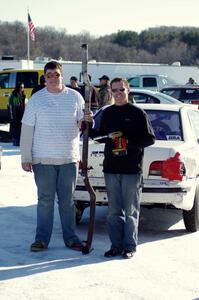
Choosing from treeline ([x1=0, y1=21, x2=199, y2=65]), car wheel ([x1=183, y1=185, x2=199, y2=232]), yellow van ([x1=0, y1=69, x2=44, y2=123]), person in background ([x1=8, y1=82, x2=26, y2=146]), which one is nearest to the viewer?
car wheel ([x1=183, y1=185, x2=199, y2=232])

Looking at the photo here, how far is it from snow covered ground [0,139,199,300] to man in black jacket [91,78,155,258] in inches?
9.9

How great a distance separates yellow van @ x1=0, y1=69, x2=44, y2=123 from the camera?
73.8ft

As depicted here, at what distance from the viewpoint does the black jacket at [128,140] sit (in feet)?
19.8

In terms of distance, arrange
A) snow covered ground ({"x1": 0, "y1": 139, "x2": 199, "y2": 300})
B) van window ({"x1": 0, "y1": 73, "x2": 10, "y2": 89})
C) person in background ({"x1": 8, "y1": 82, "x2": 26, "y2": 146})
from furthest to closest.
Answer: van window ({"x1": 0, "y1": 73, "x2": 10, "y2": 89})
person in background ({"x1": 8, "y1": 82, "x2": 26, "y2": 146})
snow covered ground ({"x1": 0, "y1": 139, "x2": 199, "y2": 300})

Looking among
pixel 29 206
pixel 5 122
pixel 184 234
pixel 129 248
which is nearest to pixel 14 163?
pixel 29 206

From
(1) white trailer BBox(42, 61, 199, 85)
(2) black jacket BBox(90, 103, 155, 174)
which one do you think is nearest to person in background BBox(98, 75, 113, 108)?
(2) black jacket BBox(90, 103, 155, 174)

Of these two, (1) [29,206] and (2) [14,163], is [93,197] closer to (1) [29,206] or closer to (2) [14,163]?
(1) [29,206]

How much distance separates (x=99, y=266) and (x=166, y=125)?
2.57 meters

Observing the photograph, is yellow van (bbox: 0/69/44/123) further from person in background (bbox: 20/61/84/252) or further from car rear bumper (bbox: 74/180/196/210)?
person in background (bbox: 20/61/84/252)

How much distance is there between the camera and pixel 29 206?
8.66 m

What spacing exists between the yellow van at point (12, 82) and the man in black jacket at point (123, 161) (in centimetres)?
1631

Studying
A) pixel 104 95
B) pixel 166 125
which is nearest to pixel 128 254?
pixel 166 125

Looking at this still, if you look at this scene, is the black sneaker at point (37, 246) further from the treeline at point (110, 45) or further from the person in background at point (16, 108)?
the treeline at point (110, 45)

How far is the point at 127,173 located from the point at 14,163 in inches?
282
